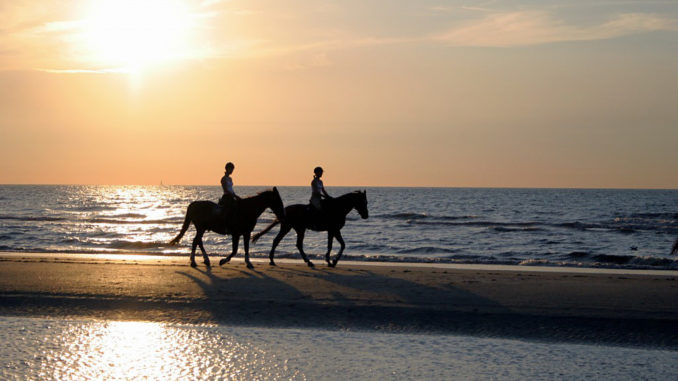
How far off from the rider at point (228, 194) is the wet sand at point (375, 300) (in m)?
1.71

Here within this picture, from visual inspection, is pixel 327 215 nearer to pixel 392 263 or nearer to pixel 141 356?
pixel 392 263

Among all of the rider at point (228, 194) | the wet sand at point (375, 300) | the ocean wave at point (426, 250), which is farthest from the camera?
the ocean wave at point (426, 250)

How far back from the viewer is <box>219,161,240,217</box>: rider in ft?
56.4

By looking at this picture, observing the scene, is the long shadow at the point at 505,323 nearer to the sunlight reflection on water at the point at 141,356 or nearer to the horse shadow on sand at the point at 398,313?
the horse shadow on sand at the point at 398,313

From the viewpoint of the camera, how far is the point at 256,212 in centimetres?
1795

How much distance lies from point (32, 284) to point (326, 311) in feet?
22.2

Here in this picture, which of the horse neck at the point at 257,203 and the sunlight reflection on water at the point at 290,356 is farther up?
the horse neck at the point at 257,203

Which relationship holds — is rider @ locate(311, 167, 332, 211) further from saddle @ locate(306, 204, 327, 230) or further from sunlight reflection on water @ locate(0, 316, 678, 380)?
sunlight reflection on water @ locate(0, 316, 678, 380)

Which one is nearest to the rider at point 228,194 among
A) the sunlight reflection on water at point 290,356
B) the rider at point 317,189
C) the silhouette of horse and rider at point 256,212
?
the silhouette of horse and rider at point 256,212

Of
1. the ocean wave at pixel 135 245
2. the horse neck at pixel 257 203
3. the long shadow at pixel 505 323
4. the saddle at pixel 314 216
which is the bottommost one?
the ocean wave at pixel 135 245

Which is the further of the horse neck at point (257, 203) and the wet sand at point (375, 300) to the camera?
the horse neck at point (257, 203)

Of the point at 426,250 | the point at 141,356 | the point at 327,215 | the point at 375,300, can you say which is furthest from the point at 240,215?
the point at 426,250

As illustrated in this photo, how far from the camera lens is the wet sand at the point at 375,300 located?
1015 centimetres

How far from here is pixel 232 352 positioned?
8.12m
